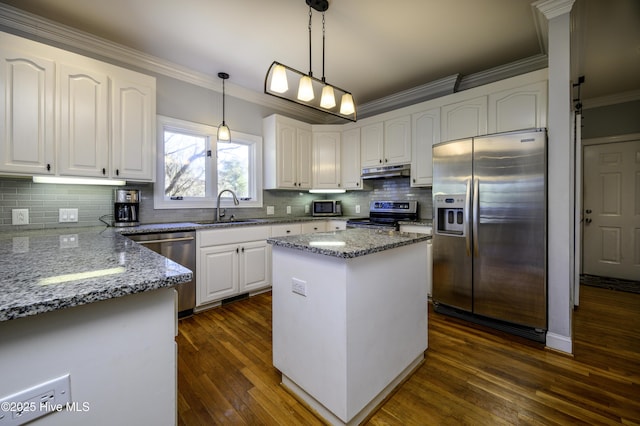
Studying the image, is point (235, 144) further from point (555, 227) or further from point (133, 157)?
point (555, 227)

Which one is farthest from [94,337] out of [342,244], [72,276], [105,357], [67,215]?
[67,215]

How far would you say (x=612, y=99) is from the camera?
401 centimetres

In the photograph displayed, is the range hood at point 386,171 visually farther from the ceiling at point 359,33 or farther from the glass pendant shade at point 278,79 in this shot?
the glass pendant shade at point 278,79

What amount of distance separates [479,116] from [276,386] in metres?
3.13

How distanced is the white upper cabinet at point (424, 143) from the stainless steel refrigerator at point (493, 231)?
0.44 m

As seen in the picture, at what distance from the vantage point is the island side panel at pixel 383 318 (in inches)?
54.8

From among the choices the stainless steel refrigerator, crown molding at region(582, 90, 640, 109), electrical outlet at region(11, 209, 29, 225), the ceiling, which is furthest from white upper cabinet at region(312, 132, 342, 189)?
crown molding at region(582, 90, 640, 109)

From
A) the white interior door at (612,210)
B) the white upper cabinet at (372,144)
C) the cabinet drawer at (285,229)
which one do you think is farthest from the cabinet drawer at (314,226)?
the white interior door at (612,210)

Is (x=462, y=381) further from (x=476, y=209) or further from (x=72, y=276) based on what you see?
(x=72, y=276)

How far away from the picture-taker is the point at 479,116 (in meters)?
2.91

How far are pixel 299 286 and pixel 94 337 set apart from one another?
0.98 meters

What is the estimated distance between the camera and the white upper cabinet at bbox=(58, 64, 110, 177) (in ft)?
7.27

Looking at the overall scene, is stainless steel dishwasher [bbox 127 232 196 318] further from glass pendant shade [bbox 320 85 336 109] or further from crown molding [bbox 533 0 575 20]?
crown molding [bbox 533 0 575 20]

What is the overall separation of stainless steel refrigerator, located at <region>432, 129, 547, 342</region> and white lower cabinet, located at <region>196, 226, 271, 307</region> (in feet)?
6.47
